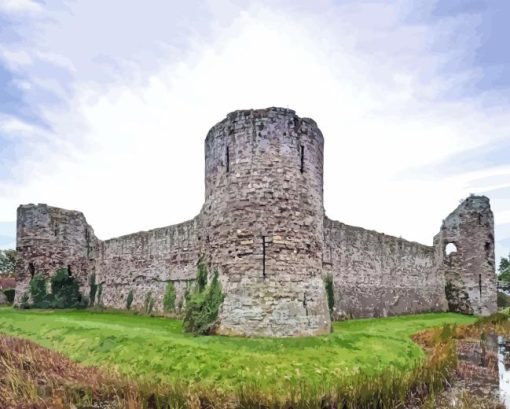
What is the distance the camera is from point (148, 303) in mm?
21000

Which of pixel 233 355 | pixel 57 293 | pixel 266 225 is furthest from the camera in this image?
pixel 57 293

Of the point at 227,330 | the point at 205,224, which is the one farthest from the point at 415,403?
the point at 205,224

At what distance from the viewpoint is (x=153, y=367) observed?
9648mm

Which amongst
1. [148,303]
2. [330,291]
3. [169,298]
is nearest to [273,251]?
[330,291]

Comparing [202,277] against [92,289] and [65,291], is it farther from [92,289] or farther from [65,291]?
[65,291]

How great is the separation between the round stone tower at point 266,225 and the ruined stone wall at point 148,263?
5.87 meters

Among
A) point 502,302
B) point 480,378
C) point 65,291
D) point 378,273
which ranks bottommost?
point 502,302

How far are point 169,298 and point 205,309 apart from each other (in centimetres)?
761

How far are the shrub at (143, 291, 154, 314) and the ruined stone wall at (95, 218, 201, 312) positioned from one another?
0.31 ft

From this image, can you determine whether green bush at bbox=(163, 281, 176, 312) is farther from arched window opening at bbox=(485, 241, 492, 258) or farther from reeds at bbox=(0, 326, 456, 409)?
arched window opening at bbox=(485, 241, 492, 258)

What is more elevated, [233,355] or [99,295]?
[99,295]

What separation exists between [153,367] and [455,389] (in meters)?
6.28

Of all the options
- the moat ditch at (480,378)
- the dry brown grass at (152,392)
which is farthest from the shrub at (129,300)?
the moat ditch at (480,378)

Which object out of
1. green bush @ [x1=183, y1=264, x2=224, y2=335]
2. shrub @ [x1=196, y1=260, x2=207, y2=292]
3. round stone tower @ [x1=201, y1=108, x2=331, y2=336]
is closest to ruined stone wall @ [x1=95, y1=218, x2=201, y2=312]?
shrub @ [x1=196, y1=260, x2=207, y2=292]
